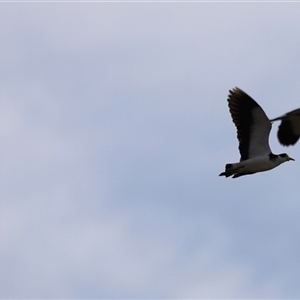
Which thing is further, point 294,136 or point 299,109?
point 294,136

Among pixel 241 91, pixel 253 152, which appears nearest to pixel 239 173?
pixel 253 152

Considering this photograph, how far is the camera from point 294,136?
2700 cm

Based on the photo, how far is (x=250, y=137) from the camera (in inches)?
975

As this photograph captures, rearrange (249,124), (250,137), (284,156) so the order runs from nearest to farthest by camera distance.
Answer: (249,124)
(250,137)
(284,156)

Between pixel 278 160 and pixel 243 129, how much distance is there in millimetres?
1304

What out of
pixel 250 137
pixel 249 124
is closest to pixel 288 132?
pixel 250 137

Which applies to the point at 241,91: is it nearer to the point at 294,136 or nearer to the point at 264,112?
the point at 264,112

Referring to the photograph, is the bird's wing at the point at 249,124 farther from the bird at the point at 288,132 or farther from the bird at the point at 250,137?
the bird at the point at 288,132

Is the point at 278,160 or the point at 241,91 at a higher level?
the point at 241,91

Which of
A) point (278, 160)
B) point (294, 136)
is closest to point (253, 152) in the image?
point (278, 160)

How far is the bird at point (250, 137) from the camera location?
24.3m

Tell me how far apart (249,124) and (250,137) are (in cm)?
41

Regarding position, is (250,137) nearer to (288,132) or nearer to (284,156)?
(284,156)

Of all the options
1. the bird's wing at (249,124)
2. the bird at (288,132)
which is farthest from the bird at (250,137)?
the bird at (288,132)
